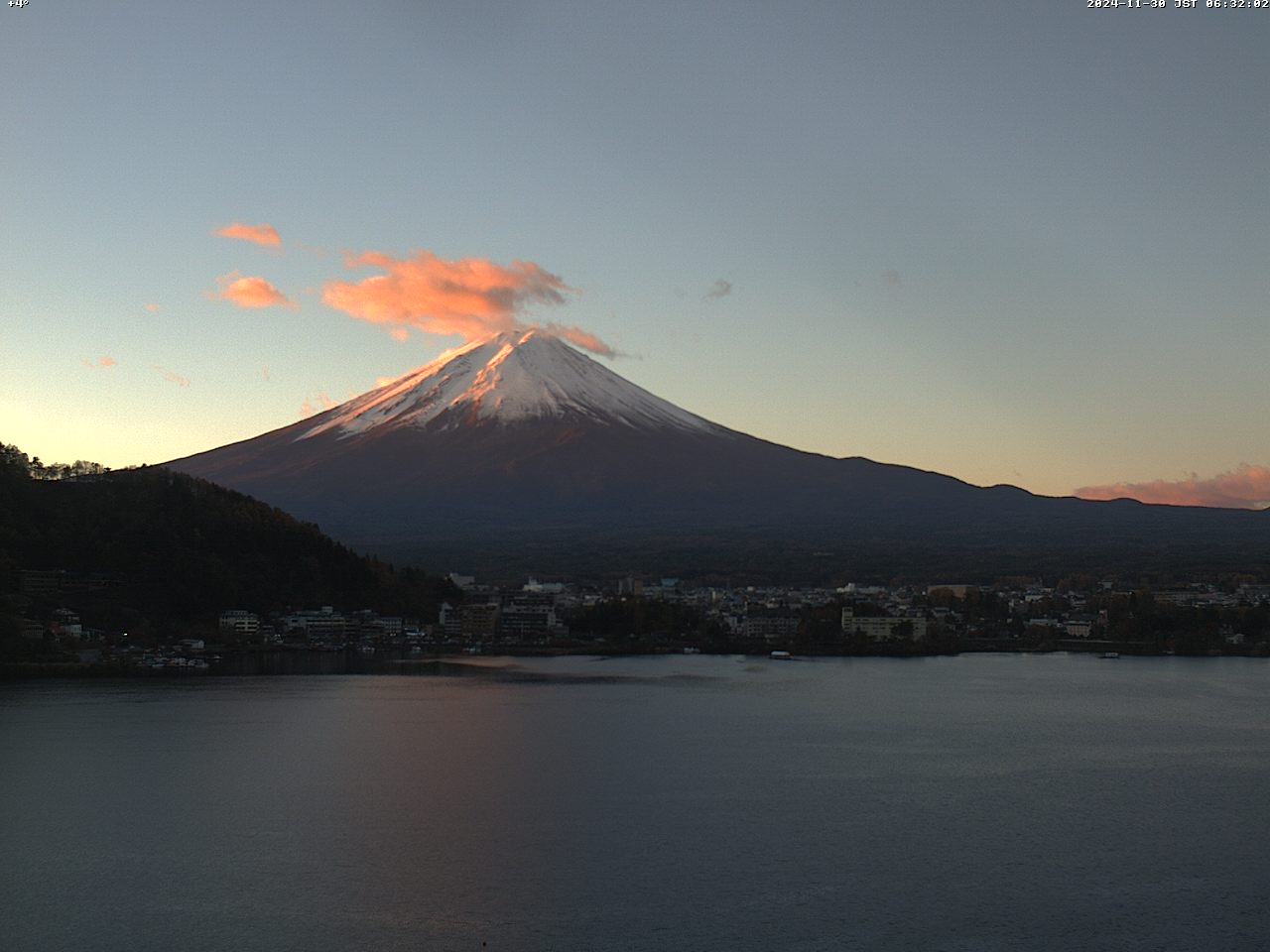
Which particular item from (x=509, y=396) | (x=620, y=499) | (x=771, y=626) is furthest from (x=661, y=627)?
(x=509, y=396)

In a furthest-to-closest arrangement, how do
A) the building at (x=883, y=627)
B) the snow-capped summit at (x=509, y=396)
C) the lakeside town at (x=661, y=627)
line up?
the snow-capped summit at (x=509, y=396) → the building at (x=883, y=627) → the lakeside town at (x=661, y=627)

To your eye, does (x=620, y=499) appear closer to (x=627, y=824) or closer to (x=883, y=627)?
(x=883, y=627)

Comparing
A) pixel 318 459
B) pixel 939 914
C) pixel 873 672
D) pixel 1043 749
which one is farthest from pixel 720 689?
pixel 318 459

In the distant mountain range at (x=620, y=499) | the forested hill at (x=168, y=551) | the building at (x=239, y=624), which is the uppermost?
the distant mountain range at (x=620, y=499)

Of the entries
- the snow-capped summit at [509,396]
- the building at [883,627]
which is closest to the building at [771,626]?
the building at [883,627]

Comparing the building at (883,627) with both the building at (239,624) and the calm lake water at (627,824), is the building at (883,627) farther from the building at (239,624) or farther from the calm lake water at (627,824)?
the building at (239,624)

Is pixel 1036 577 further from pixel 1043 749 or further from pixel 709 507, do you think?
pixel 1043 749
